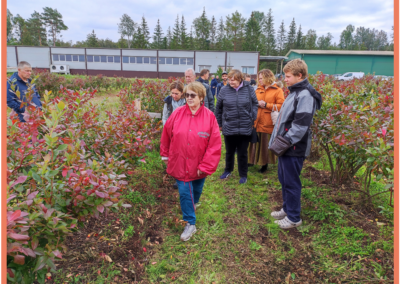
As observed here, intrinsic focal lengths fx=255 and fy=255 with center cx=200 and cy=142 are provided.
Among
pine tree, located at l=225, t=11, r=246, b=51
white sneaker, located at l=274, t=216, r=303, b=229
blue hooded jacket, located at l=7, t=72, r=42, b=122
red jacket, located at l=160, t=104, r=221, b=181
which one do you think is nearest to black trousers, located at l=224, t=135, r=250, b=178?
white sneaker, located at l=274, t=216, r=303, b=229

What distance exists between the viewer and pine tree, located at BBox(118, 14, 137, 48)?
6900 centimetres

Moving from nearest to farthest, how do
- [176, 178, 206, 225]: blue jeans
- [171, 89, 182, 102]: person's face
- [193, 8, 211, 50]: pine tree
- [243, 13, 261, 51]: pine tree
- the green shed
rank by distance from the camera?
[176, 178, 206, 225]: blue jeans < [171, 89, 182, 102]: person's face < the green shed < [243, 13, 261, 51]: pine tree < [193, 8, 211, 50]: pine tree

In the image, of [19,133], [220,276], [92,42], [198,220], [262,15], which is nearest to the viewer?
[19,133]

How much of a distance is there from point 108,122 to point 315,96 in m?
2.37

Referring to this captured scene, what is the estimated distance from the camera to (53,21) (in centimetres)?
6034

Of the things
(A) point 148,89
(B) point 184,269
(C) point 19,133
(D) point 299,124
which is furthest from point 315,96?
(A) point 148,89

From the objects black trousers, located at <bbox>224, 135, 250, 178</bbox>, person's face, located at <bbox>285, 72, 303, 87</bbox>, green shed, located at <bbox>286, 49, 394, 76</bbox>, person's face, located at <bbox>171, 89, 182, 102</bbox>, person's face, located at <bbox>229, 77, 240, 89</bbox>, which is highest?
green shed, located at <bbox>286, 49, 394, 76</bbox>

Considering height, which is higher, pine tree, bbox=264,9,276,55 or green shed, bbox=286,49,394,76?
pine tree, bbox=264,9,276,55

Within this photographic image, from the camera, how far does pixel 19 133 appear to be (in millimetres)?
2100

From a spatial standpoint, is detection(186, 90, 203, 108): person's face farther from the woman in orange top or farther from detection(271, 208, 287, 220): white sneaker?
the woman in orange top

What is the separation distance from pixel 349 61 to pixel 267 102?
4005cm

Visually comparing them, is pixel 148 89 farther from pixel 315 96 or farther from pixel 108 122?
pixel 315 96

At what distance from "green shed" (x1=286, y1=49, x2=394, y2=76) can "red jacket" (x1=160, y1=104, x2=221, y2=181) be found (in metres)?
38.4

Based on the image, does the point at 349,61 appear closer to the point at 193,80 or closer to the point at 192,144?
the point at 193,80
